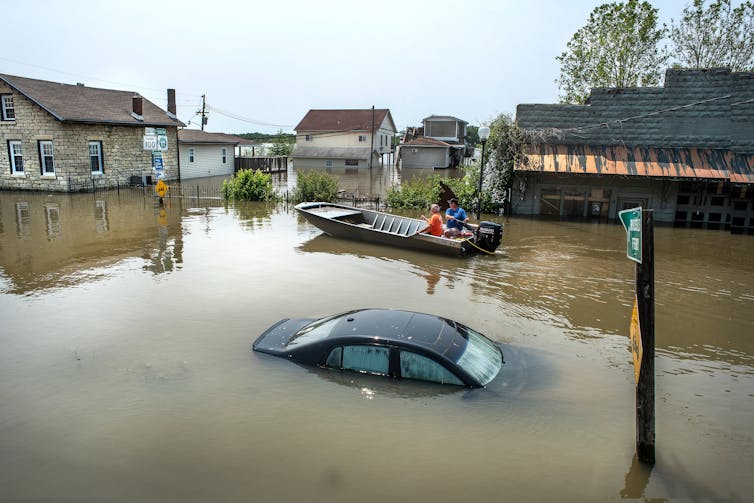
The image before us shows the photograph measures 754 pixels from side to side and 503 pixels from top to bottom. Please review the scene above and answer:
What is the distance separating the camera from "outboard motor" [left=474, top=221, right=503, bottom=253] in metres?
16.2

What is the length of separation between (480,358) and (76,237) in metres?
16.3

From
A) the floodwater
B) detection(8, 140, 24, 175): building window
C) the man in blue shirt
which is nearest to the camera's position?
the floodwater

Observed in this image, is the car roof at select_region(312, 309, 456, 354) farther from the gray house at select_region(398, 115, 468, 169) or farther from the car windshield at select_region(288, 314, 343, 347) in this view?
the gray house at select_region(398, 115, 468, 169)

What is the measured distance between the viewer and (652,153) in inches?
896

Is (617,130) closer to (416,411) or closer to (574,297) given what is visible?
(574,297)

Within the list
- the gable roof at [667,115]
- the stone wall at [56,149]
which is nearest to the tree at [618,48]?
the gable roof at [667,115]

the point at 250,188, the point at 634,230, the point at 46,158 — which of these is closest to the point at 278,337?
the point at 634,230

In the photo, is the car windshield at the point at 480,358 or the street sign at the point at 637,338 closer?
the street sign at the point at 637,338

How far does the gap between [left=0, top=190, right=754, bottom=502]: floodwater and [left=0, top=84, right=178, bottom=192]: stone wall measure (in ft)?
55.0

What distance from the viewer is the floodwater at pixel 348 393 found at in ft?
19.4

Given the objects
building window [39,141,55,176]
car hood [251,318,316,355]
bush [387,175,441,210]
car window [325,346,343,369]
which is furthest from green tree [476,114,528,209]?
building window [39,141,55,176]

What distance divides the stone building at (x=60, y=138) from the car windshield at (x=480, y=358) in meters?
22.6

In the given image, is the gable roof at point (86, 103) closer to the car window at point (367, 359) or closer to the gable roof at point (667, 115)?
the gable roof at point (667, 115)

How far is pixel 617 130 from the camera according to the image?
2328 centimetres
